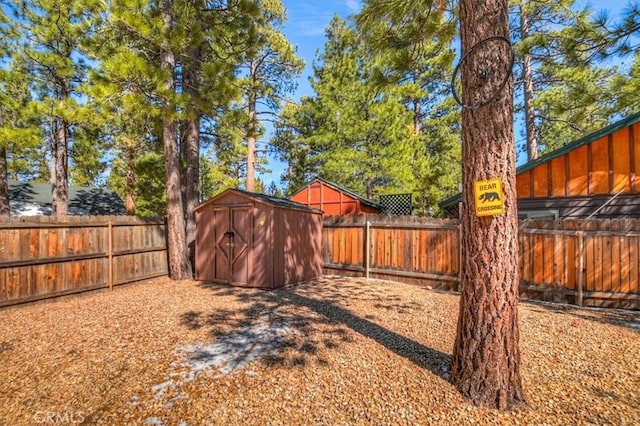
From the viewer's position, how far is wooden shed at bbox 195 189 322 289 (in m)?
6.25

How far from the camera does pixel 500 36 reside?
7.93ft

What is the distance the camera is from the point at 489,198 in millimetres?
2348

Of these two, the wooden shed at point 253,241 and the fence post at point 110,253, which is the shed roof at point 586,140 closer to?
the wooden shed at point 253,241

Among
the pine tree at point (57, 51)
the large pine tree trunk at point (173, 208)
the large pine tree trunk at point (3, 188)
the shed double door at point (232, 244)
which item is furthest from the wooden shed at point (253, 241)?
the large pine tree trunk at point (3, 188)

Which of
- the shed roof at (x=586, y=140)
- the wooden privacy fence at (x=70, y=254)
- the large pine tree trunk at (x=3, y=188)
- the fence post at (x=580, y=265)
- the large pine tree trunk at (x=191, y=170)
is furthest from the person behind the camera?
the large pine tree trunk at (x=191, y=170)

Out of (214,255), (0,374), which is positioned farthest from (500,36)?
(214,255)

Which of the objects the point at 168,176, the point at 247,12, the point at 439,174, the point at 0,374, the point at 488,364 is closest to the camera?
the point at 488,364

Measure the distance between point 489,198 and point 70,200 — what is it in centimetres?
1659

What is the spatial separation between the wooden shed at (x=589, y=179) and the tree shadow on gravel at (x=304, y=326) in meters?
4.01

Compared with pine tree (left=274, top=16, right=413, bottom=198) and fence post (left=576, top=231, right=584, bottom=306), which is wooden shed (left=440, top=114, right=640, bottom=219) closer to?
fence post (left=576, top=231, right=584, bottom=306)

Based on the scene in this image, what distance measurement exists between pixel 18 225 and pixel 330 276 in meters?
5.94

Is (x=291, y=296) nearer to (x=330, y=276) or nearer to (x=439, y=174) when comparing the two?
(x=330, y=276)

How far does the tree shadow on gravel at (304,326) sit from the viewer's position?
307 centimetres

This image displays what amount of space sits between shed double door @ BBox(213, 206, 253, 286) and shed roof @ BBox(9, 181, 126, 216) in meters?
9.70
